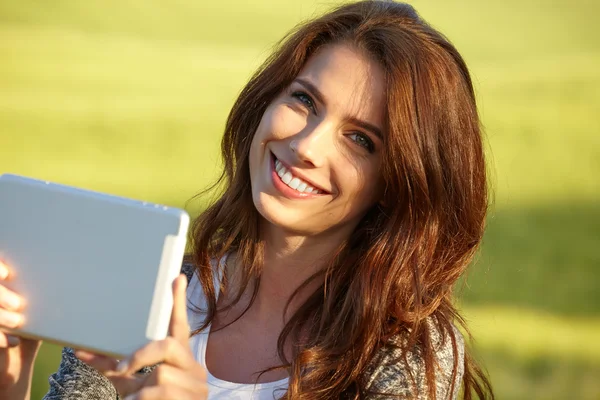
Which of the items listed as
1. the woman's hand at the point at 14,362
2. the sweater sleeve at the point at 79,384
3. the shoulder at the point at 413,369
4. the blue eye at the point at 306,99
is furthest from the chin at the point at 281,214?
the woman's hand at the point at 14,362

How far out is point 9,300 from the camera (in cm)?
155

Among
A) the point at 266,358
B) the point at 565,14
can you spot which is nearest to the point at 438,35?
the point at 266,358

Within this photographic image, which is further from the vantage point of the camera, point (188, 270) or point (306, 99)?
point (188, 270)

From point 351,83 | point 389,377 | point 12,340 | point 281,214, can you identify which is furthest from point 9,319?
point 351,83

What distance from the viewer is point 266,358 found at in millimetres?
2137

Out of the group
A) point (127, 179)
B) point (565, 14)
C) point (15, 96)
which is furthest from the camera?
point (565, 14)

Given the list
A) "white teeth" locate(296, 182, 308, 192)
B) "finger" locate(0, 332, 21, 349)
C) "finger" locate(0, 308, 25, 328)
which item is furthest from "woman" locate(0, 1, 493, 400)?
"finger" locate(0, 308, 25, 328)

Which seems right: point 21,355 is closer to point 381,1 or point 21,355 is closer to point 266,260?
point 266,260

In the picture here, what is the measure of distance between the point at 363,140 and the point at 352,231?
27 cm

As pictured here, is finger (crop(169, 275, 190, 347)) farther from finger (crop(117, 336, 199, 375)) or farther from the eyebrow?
the eyebrow

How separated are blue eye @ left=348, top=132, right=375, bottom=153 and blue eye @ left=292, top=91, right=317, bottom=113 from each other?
0.11 meters

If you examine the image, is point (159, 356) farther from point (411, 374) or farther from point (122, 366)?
point (411, 374)

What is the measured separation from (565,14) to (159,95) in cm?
366

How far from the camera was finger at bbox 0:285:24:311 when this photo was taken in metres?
1.54
